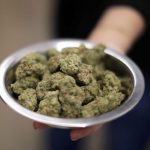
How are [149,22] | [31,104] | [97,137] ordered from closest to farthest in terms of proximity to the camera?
1. [31,104]
2. [149,22]
3. [97,137]

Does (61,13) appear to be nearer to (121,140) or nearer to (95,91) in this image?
(121,140)

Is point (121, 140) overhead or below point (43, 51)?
below

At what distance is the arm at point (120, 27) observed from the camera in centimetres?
114

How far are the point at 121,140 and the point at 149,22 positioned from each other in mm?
380

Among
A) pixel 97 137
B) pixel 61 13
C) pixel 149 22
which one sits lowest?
pixel 97 137

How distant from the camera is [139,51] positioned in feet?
4.00

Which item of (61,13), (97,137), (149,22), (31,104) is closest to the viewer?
(31,104)

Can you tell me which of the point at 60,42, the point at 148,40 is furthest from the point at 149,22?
the point at 60,42

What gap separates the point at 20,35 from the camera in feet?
5.37

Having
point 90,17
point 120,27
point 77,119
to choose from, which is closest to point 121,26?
point 120,27

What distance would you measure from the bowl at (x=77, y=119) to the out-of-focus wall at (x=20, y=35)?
0.65 meters

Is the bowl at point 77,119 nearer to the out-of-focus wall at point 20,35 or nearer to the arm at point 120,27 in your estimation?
the arm at point 120,27

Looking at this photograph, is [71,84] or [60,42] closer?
[71,84]

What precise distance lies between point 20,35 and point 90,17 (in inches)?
18.6
